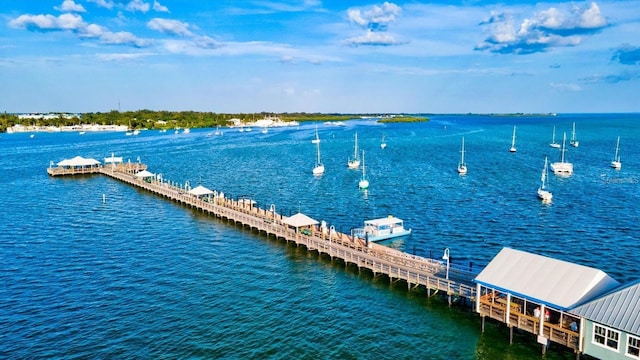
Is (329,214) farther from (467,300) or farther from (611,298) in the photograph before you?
(611,298)

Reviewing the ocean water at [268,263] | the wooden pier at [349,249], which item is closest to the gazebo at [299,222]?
the wooden pier at [349,249]

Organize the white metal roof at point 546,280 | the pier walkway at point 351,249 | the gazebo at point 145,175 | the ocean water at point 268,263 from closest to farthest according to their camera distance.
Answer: the white metal roof at point 546,280
the ocean water at point 268,263
the pier walkway at point 351,249
the gazebo at point 145,175

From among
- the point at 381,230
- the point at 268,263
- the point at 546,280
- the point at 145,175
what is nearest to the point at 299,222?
Result: the point at 268,263

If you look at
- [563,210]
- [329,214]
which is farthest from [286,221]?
[563,210]

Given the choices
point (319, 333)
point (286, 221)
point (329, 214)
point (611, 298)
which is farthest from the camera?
point (329, 214)

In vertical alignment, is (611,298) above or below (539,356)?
above

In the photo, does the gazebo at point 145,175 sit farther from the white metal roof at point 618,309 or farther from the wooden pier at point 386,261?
the white metal roof at point 618,309
